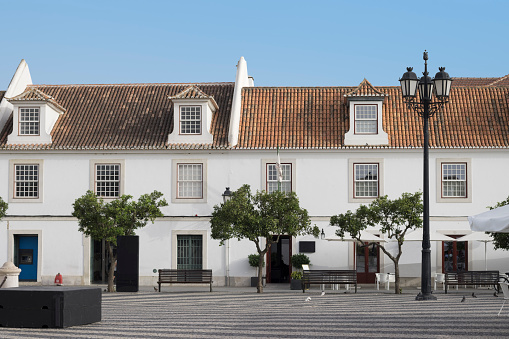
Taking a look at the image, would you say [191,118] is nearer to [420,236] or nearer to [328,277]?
[328,277]

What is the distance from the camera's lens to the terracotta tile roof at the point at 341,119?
3069 cm

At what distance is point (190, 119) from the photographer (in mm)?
31391

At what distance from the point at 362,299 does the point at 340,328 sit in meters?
8.97

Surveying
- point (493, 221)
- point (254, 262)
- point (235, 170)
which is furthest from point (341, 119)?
point (493, 221)

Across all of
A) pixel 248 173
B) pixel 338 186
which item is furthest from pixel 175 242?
pixel 338 186

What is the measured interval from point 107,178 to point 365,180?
1021 cm

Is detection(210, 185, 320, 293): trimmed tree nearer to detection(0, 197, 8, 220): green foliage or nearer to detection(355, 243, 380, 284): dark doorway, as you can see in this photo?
detection(355, 243, 380, 284): dark doorway

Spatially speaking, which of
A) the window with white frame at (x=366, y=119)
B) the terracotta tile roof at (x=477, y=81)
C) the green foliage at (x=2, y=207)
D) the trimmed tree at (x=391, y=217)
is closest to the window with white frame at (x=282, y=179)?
the window with white frame at (x=366, y=119)

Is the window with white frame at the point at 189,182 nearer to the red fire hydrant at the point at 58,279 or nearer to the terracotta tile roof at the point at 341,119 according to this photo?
the terracotta tile roof at the point at 341,119

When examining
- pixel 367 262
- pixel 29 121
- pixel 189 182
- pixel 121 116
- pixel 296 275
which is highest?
pixel 121 116

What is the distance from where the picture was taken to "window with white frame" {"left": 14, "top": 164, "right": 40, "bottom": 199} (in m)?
31.6

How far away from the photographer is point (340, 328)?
1425 cm

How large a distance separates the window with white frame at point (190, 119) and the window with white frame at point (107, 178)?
307 cm

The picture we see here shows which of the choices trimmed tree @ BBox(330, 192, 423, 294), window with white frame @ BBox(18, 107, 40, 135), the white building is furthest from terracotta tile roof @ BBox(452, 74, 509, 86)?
window with white frame @ BBox(18, 107, 40, 135)
